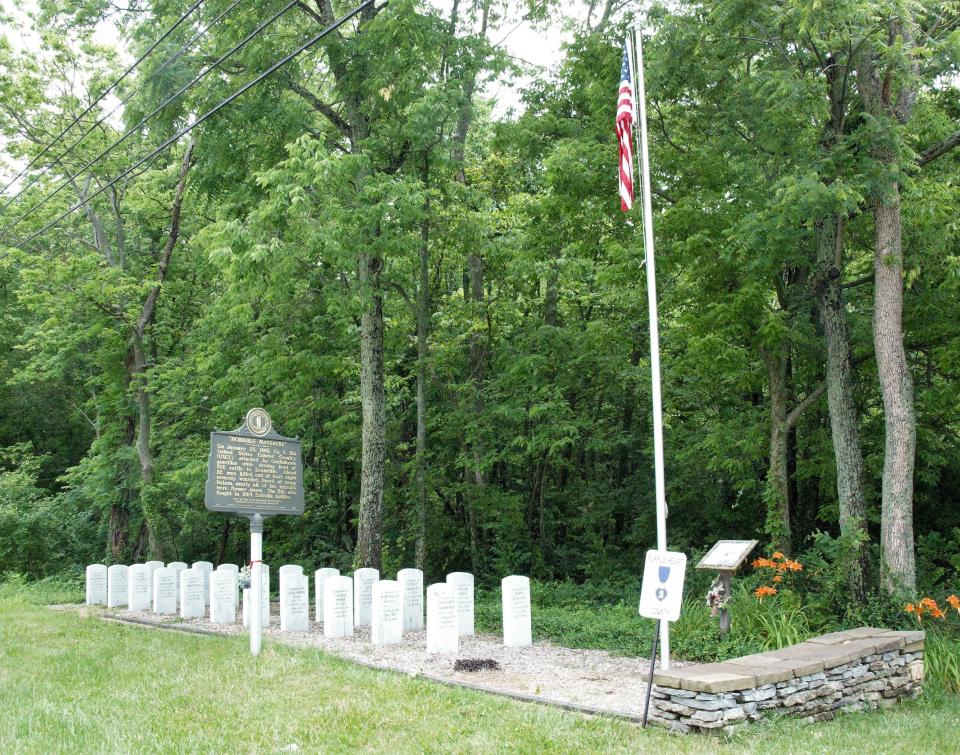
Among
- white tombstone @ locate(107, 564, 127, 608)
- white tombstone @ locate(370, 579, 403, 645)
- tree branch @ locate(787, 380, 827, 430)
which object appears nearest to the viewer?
white tombstone @ locate(370, 579, 403, 645)

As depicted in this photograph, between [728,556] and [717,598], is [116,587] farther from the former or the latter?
[728,556]

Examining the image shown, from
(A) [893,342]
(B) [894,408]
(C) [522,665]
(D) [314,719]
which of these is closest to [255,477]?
(C) [522,665]

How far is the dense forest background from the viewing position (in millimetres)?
11625

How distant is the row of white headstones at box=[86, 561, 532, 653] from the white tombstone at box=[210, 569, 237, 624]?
0.05 feet

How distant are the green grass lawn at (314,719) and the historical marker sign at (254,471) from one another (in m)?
1.76

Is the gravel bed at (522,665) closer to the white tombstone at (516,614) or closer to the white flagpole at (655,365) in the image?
the white tombstone at (516,614)

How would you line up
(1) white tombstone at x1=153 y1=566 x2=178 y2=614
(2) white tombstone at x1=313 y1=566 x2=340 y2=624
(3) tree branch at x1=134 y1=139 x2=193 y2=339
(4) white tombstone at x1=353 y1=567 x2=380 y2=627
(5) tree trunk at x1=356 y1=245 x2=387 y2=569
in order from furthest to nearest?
(3) tree branch at x1=134 y1=139 x2=193 y2=339 < (5) tree trunk at x1=356 y1=245 x2=387 y2=569 < (1) white tombstone at x1=153 y1=566 x2=178 y2=614 < (2) white tombstone at x1=313 y1=566 x2=340 y2=624 < (4) white tombstone at x1=353 y1=567 x2=380 y2=627

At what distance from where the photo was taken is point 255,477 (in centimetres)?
1044

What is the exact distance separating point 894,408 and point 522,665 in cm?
568

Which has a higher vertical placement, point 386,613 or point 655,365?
point 655,365

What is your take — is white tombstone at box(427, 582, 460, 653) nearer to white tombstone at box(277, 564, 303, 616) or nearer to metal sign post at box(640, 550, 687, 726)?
white tombstone at box(277, 564, 303, 616)

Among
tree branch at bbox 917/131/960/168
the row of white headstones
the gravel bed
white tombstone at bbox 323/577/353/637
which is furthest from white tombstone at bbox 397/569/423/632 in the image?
tree branch at bbox 917/131/960/168

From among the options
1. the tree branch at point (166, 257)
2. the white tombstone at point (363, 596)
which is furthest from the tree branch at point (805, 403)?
the tree branch at point (166, 257)

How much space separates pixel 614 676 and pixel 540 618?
333 centimetres
